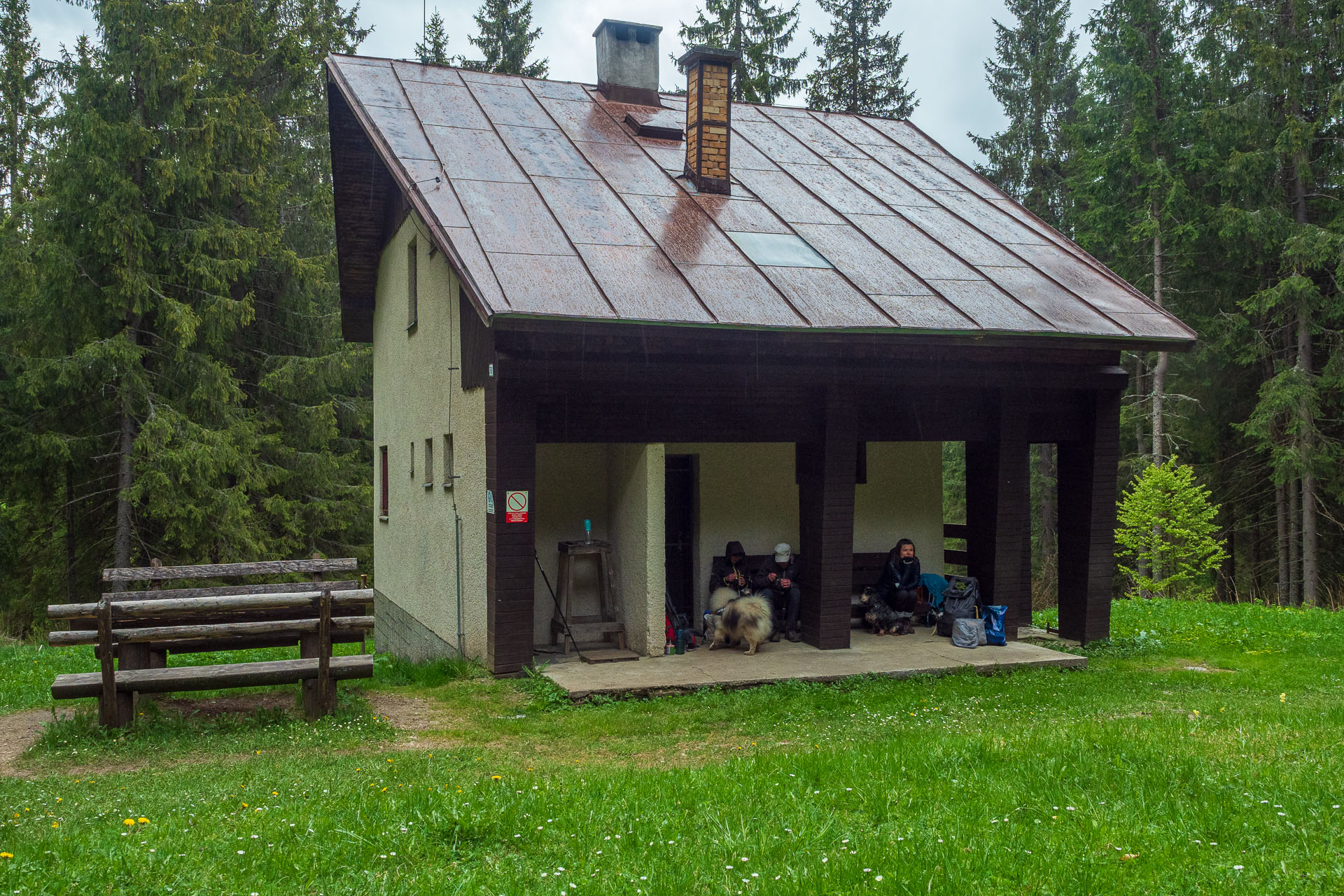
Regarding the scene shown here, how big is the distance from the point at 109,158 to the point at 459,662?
15.4m

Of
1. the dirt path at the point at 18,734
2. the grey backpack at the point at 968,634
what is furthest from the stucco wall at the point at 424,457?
the grey backpack at the point at 968,634

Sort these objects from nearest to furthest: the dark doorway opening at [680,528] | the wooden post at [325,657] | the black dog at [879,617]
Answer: the wooden post at [325,657] < the black dog at [879,617] < the dark doorway opening at [680,528]

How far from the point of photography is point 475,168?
11844 mm

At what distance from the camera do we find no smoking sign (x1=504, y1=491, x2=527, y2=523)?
9.74m

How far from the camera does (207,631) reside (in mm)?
8195

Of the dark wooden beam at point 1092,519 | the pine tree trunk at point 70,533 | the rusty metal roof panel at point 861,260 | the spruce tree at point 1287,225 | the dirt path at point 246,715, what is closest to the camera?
the dirt path at point 246,715

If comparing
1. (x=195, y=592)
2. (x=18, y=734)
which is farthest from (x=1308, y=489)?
(x=18, y=734)

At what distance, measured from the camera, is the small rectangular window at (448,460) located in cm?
1161

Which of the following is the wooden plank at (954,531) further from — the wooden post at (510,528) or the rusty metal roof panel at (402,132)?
the rusty metal roof panel at (402,132)

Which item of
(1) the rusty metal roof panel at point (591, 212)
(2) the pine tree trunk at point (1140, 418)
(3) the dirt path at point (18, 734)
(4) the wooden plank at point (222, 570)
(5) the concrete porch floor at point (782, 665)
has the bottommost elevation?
(3) the dirt path at point (18, 734)

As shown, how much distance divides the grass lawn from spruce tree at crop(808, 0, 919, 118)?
26.5 m

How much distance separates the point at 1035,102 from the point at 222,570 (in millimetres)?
31770

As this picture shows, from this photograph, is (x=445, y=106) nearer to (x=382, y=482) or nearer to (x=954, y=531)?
(x=382, y=482)

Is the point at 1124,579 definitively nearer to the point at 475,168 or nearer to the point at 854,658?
the point at 854,658
